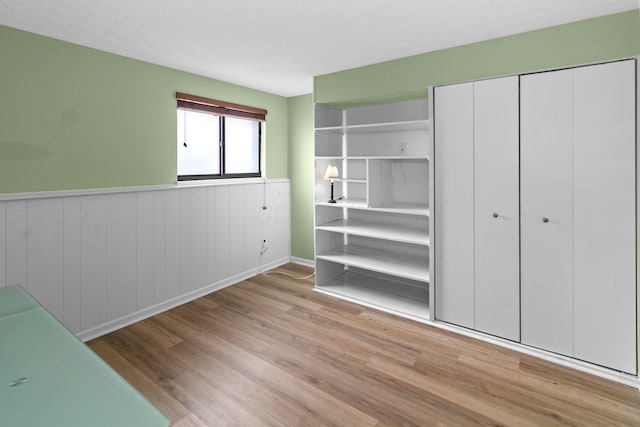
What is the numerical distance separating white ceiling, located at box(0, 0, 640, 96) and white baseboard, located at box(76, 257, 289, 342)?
Result: 2.33m

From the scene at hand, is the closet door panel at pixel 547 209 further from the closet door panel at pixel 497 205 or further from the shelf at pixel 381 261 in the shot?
the shelf at pixel 381 261

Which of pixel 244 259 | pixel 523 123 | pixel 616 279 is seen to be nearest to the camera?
pixel 616 279

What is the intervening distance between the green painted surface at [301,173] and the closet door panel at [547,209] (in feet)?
8.78

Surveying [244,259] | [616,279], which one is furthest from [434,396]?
[244,259]

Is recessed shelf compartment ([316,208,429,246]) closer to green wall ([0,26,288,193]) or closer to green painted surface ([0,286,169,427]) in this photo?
green wall ([0,26,288,193])

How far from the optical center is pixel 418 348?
2.76 m

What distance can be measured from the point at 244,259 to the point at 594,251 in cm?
350

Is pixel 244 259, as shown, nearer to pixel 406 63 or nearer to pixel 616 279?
pixel 406 63

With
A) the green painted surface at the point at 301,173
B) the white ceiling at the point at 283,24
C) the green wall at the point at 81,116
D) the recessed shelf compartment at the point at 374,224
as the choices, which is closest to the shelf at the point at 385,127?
the white ceiling at the point at 283,24

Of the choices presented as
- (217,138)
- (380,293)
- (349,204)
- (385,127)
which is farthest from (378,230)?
(217,138)

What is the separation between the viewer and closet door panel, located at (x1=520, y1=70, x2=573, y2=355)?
2471 mm

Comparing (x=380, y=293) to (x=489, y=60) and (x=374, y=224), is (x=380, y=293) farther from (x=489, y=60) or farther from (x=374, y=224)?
(x=489, y=60)

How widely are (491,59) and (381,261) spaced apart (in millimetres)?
2127

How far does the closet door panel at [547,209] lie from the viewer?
247 cm
